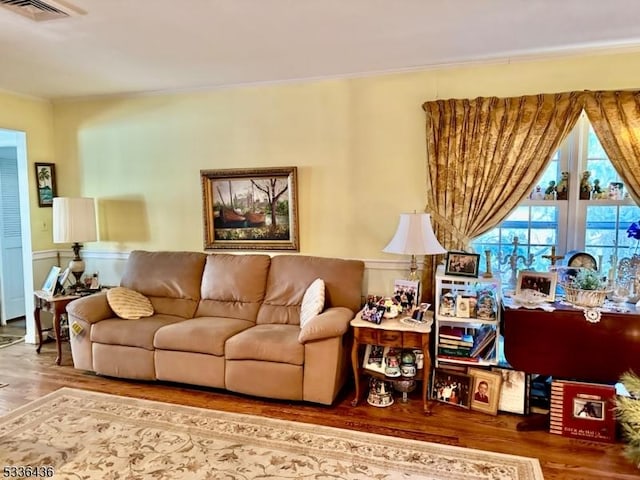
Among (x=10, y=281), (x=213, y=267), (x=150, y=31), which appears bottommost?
(x=10, y=281)

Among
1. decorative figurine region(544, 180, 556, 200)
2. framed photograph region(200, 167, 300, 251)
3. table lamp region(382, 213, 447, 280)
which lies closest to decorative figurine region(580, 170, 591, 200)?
decorative figurine region(544, 180, 556, 200)

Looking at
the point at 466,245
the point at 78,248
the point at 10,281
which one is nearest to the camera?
the point at 466,245

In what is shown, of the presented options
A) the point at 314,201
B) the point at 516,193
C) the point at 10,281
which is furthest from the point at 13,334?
the point at 516,193

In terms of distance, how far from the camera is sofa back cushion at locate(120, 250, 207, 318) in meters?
3.82

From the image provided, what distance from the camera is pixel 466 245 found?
3301mm

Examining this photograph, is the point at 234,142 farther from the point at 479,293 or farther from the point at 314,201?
the point at 479,293

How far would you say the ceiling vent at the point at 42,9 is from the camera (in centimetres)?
221

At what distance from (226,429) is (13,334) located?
344 cm

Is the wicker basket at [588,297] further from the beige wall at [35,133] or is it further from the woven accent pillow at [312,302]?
the beige wall at [35,133]

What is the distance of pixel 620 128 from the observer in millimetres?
2928

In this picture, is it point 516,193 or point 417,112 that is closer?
point 516,193

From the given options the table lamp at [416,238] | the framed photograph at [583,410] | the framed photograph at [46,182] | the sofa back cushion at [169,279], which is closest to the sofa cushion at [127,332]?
the sofa back cushion at [169,279]

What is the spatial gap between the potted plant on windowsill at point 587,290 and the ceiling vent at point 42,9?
324 cm

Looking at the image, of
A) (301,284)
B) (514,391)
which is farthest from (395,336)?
(301,284)
